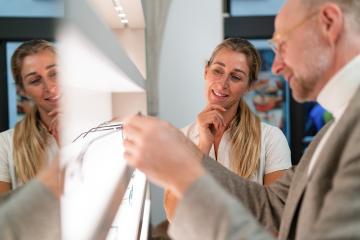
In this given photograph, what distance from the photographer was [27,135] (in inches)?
10.5

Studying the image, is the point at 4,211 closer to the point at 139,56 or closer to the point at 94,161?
the point at 94,161

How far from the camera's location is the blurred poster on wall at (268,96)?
60.7 inches

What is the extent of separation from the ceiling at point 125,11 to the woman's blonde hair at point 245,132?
17.6 inches

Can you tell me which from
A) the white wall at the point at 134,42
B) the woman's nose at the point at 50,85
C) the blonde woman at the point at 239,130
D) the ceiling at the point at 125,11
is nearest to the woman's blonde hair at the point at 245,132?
the blonde woman at the point at 239,130

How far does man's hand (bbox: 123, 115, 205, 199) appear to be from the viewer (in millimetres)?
574

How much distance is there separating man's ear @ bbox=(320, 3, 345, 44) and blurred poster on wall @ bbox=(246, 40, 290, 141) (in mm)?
691

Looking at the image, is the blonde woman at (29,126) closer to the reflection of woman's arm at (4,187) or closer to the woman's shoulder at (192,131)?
the reflection of woman's arm at (4,187)

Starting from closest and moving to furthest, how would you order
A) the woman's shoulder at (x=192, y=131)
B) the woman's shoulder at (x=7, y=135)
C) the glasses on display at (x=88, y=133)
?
1. the woman's shoulder at (x=7, y=135)
2. the glasses on display at (x=88, y=133)
3. the woman's shoulder at (x=192, y=131)

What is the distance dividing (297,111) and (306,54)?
109cm

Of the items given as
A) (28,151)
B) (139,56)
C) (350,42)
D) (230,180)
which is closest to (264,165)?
(230,180)

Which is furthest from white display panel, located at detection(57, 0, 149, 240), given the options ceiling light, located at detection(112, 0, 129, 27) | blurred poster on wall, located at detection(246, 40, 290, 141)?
blurred poster on wall, located at detection(246, 40, 290, 141)

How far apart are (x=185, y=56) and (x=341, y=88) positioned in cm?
119

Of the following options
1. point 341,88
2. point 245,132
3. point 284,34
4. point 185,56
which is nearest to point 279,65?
point 284,34

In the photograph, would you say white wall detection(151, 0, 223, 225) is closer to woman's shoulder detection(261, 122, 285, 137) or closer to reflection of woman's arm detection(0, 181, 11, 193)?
woman's shoulder detection(261, 122, 285, 137)
